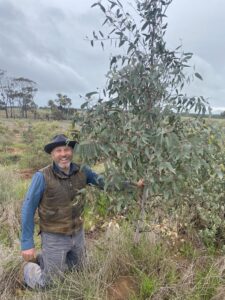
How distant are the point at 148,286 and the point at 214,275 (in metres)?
0.68

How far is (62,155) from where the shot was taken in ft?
13.1

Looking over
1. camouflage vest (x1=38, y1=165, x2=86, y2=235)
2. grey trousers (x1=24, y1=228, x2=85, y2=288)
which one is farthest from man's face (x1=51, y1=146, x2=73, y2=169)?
grey trousers (x1=24, y1=228, x2=85, y2=288)

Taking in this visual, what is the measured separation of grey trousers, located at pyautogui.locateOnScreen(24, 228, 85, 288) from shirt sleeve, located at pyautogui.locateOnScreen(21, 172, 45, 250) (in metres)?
0.28

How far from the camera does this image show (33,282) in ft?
13.9

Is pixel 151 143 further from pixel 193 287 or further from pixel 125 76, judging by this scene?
pixel 193 287

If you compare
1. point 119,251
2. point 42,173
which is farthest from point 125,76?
point 119,251

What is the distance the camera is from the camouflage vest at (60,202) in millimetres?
4074

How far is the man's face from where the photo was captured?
3.99 metres

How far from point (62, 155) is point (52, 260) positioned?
3.66 ft

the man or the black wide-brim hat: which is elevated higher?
the black wide-brim hat

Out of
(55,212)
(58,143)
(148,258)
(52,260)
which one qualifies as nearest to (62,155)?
(58,143)

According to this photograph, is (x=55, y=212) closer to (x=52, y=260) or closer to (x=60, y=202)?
(x=60, y=202)

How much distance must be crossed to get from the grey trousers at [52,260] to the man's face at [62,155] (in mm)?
Result: 782

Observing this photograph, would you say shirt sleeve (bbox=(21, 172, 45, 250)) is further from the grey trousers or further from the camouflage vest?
the grey trousers
